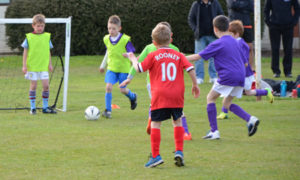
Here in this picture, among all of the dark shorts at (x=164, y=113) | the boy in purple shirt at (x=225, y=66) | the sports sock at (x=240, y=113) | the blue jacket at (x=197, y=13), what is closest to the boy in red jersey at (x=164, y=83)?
the dark shorts at (x=164, y=113)

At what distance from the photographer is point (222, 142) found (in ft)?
25.8

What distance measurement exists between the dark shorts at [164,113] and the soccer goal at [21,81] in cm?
470

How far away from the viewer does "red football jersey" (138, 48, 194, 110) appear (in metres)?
6.51

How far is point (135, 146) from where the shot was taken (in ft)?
25.0

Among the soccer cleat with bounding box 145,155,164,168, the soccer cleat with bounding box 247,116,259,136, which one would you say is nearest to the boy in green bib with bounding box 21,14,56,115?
the soccer cleat with bounding box 247,116,259,136

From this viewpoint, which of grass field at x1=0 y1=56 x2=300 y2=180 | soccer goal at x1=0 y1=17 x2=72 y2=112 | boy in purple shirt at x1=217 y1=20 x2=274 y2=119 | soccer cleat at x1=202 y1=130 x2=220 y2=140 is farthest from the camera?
soccer goal at x1=0 y1=17 x2=72 y2=112

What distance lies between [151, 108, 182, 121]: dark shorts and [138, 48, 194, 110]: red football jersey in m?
0.06

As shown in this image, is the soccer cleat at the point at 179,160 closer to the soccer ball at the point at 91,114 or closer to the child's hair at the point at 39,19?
the soccer ball at the point at 91,114

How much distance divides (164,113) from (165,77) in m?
0.40

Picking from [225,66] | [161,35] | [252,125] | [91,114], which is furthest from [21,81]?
[161,35]

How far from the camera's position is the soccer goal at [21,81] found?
10945mm

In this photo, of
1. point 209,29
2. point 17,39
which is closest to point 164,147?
point 209,29

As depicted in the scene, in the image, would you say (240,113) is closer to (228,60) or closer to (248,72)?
(228,60)

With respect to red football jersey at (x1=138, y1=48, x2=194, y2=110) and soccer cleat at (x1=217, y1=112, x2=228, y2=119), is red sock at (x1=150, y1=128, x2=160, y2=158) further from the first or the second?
soccer cleat at (x1=217, y1=112, x2=228, y2=119)
